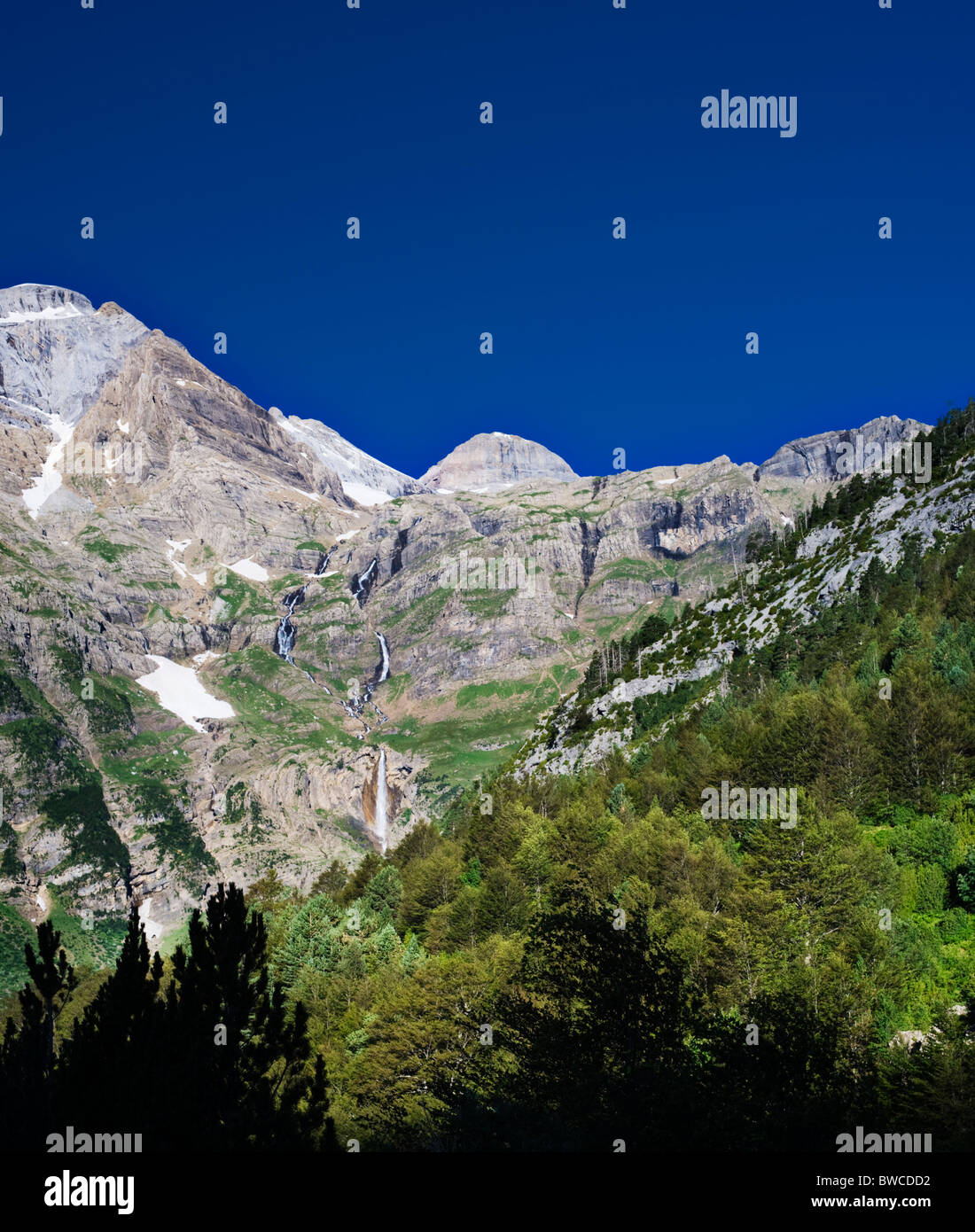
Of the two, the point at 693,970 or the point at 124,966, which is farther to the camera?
the point at 693,970

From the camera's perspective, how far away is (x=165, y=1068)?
21766 millimetres

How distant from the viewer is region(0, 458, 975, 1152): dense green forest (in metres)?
22.0

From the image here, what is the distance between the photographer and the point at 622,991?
2566cm

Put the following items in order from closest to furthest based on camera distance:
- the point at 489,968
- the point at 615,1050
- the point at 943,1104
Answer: the point at 943,1104
the point at 615,1050
the point at 489,968

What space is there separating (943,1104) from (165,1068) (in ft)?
67.1

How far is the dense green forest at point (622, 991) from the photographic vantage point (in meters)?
22.0
